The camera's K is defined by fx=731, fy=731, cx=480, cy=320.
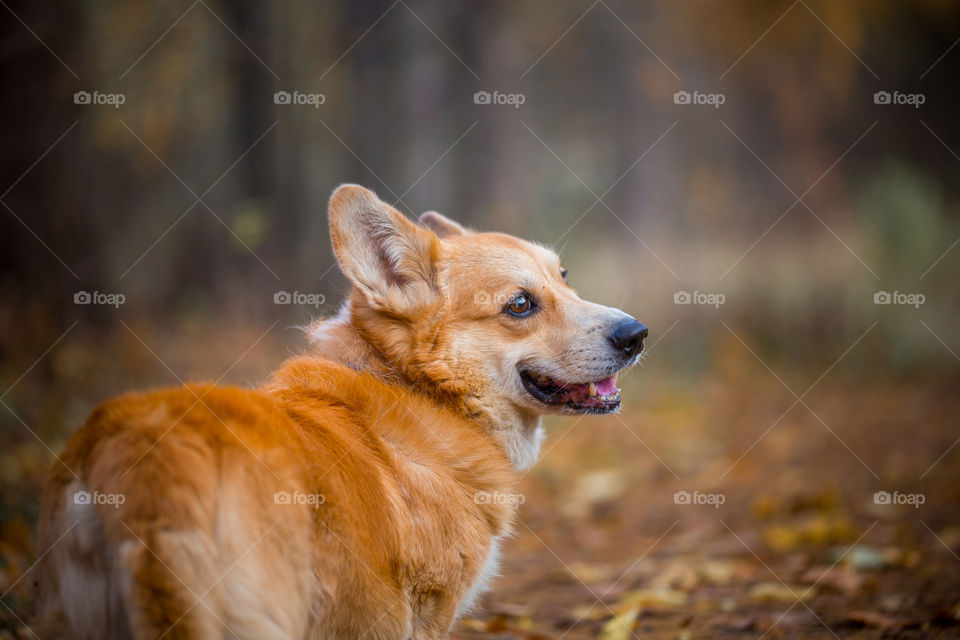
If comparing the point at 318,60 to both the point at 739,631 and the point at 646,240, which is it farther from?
the point at 739,631

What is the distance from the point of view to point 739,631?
3.84 meters

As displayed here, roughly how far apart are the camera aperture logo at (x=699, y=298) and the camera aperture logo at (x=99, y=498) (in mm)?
9829

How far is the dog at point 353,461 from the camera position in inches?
80.4

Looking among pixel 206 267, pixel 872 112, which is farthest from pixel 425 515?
pixel 872 112

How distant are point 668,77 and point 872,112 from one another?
5.61 m

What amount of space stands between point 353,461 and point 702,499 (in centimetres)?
464

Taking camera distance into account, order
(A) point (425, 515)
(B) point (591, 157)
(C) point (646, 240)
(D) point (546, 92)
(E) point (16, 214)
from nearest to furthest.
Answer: (A) point (425, 515) → (E) point (16, 214) → (C) point (646, 240) → (D) point (546, 92) → (B) point (591, 157)

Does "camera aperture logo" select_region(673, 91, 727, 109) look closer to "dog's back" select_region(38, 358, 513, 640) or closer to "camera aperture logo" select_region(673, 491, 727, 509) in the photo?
→ "camera aperture logo" select_region(673, 491, 727, 509)

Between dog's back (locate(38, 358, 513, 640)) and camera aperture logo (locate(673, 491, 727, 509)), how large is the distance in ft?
13.4

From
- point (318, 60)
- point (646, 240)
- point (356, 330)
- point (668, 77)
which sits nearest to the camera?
point (356, 330)

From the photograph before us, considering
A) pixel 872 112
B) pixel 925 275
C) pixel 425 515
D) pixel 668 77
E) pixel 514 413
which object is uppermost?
pixel 668 77

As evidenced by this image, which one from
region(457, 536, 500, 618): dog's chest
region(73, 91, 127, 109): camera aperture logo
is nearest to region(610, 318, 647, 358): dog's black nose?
region(457, 536, 500, 618): dog's chest

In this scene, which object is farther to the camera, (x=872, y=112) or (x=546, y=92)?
(x=546, y=92)

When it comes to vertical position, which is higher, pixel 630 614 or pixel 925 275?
pixel 925 275
